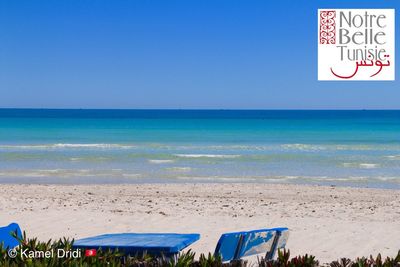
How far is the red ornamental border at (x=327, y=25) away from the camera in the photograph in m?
14.5

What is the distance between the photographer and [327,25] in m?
14.8

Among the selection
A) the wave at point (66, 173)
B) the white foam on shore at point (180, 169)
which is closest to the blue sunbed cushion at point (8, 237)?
the wave at point (66, 173)

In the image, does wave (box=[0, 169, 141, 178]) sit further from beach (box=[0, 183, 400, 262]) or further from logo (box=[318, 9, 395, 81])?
logo (box=[318, 9, 395, 81])

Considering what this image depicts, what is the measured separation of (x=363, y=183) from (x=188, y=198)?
600cm

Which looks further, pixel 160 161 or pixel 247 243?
pixel 160 161

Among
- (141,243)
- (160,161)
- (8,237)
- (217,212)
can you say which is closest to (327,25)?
(217,212)

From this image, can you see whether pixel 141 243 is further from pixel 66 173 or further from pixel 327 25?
pixel 66 173

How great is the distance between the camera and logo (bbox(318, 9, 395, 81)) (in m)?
14.3

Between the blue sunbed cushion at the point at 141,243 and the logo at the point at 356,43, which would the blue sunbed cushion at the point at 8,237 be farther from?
the logo at the point at 356,43

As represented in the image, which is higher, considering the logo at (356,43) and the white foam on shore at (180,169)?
the logo at (356,43)

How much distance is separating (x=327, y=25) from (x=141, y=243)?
10.6 metres

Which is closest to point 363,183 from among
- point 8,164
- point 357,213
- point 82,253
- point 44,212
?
point 357,213

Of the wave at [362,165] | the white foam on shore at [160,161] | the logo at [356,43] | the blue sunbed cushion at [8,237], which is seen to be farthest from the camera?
the white foam on shore at [160,161]

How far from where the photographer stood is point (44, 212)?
11180mm
